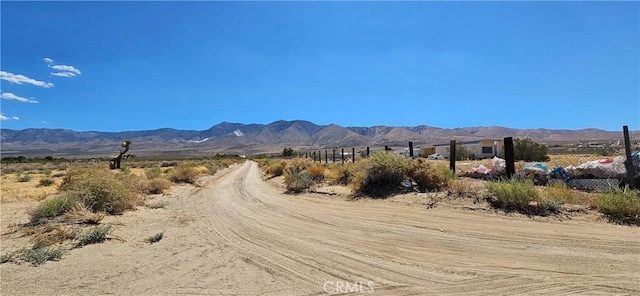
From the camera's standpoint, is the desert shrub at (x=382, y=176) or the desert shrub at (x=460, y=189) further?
the desert shrub at (x=382, y=176)

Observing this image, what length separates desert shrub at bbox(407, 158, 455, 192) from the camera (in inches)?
490

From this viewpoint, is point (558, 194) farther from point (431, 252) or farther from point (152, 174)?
point (152, 174)

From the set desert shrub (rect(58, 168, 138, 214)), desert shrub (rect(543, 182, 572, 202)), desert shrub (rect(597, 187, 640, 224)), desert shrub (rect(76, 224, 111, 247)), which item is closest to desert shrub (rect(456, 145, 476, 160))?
desert shrub (rect(543, 182, 572, 202))

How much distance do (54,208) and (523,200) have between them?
12.1 metres

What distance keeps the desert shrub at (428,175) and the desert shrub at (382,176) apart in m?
0.30

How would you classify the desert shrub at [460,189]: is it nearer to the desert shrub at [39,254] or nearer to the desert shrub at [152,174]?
the desert shrub at [39,254]

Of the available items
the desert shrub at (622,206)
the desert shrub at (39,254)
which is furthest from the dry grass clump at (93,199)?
the desert shrub at (622,206)

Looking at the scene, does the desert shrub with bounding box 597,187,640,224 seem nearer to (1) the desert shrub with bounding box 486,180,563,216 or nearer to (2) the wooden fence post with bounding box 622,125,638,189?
(1) the desert shrub with bounding box 486,180,563,216

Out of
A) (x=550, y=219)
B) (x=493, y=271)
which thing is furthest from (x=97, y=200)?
(x=550, y=219)

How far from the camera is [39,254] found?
7.04 m

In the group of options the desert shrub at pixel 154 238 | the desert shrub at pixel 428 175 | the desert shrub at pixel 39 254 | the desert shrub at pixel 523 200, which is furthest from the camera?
the desert shrub at pixel 428 175

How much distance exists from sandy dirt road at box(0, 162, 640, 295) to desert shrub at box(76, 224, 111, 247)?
32 cm

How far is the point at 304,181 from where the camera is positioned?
55.3 feet

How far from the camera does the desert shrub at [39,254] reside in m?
6.92
